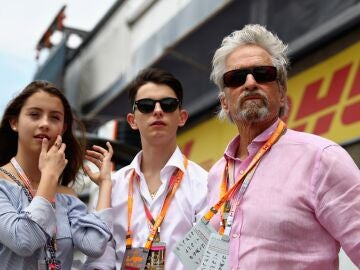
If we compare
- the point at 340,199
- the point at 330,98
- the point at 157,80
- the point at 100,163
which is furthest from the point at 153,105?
the point at 330,98

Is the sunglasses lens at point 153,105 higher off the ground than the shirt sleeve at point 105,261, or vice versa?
the sunglasses lens at point 153,105

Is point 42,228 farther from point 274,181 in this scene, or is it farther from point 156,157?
point 274,181

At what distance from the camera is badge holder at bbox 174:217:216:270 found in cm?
256

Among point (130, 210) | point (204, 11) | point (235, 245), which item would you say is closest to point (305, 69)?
point (204, 11)

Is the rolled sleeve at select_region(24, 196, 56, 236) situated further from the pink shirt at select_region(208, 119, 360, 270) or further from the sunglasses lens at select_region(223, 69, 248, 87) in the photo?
the sunglasses lens at select_region(223, 69, 248, 87)

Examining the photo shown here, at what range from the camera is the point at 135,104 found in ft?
10.9

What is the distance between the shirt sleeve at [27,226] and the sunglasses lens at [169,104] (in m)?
0.89

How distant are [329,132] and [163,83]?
11.4 ft

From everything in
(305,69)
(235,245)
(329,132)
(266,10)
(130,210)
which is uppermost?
(266,10)

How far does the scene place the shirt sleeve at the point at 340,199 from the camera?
87.7 inches

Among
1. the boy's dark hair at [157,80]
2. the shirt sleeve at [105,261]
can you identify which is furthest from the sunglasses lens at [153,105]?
the shirt sleeve at [105,261]

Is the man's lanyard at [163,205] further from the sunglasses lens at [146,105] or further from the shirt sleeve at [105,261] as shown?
the sunglasses lens at [146,105]

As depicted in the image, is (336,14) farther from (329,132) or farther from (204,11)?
(204,11)

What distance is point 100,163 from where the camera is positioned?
3307 mm
